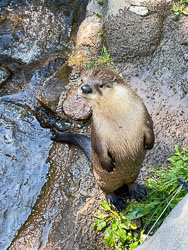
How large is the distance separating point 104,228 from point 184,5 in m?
2.37

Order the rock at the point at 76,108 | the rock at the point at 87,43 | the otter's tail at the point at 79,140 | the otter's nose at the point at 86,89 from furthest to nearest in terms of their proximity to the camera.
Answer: the rock at the point at 87,43 → the rock at the point at 76,108 → the otter's tail at the point at 79,140 → the otter's nose at the point at 86,89

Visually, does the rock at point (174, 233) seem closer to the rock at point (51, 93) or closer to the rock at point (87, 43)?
the rock at point (51, 93)

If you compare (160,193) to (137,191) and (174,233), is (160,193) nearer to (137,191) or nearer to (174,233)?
(137,191)

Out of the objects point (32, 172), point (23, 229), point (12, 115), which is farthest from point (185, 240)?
point (12, 115)

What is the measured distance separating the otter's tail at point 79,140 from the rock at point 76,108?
28cm

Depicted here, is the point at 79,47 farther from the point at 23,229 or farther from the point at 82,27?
the point at 23,229

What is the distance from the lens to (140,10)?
346 centimetres

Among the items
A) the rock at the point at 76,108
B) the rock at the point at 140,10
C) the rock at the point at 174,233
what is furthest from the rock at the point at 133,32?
the rock at the point at 174,233

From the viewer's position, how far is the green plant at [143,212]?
2387 millimetres

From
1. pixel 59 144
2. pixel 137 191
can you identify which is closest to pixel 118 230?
pixel 137 191

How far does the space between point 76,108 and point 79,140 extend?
0.47 metres

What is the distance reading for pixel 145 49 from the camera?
11.1 feet

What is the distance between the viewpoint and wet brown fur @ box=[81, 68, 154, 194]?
5.92 feet

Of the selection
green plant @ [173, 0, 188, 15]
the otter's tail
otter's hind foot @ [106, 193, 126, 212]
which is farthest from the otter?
green plant @ [173, 0, 188, 15]
